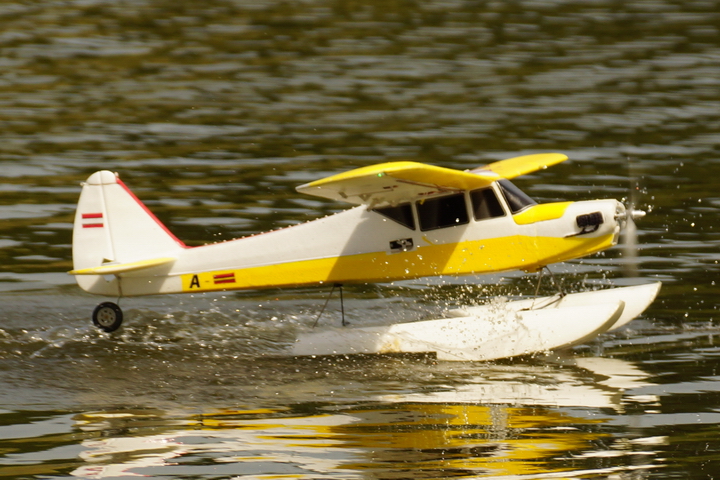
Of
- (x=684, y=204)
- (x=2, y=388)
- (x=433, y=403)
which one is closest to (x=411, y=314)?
(x=433, y=403)

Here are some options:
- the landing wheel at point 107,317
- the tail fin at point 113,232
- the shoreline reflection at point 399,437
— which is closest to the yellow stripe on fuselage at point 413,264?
the tail fin at point 113,232

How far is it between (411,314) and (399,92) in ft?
51.0

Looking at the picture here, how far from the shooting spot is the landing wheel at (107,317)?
43.2 feet

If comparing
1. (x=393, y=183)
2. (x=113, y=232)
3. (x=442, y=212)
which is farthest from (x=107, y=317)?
(x=442, y=212)

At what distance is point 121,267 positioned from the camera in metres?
12.8

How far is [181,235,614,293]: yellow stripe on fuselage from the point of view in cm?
1261

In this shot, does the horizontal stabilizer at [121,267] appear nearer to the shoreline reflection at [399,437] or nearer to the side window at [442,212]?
the shoreline reflection at [399,437]

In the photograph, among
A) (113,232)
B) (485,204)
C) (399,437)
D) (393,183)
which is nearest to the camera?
(399,437)

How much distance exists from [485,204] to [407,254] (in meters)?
1.12

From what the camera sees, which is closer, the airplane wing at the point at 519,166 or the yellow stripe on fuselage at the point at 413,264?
the yellow stripe on fuselage at the point at 413,264

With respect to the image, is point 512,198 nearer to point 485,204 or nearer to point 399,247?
point 485,204

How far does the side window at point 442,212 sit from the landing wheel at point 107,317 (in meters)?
3.94

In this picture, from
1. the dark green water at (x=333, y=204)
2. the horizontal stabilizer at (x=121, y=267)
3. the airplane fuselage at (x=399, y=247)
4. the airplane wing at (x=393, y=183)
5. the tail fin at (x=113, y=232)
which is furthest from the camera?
the tail fin at (x=113, y=232)

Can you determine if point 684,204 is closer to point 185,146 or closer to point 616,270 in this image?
point 616,270
